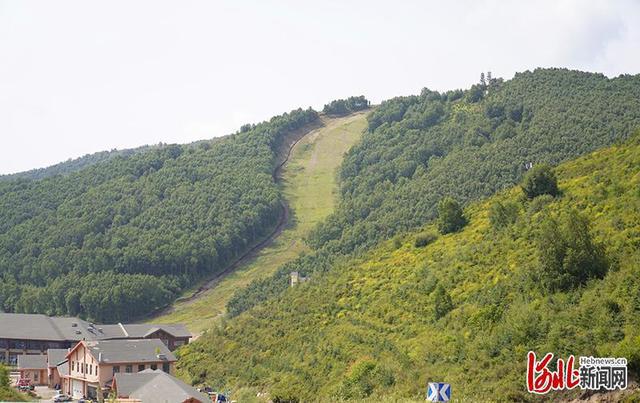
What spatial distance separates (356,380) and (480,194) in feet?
241

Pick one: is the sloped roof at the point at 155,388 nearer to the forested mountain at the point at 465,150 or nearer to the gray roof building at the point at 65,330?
the gray roof building at the point at 65,330

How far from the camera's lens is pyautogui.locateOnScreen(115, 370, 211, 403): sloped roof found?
50.4 metres

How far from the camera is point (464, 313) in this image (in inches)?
2003

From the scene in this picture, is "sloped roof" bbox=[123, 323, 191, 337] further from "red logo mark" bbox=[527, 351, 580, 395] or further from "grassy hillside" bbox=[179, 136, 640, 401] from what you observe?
"red logo mark" bbox=[527, 351, 580, 395]

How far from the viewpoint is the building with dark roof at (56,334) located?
9919 cm

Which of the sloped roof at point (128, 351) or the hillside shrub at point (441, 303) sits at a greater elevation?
the hillside shrub at point (441, 303)

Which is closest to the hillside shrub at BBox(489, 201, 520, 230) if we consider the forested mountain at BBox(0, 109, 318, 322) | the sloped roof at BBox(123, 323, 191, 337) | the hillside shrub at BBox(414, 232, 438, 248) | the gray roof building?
the hillside shrub at BBox(414, 232, 438, 248)

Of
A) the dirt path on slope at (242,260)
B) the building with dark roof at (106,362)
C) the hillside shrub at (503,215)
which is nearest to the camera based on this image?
the hillside shrub at (503,215)

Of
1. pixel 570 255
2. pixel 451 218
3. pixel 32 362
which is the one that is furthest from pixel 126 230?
pixel 570 255

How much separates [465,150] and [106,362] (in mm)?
97469

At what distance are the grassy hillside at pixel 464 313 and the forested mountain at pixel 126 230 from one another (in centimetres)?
5730

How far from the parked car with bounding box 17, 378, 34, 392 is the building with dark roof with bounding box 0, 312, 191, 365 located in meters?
16.1

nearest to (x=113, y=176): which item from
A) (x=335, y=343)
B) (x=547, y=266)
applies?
(x=335, y=343)

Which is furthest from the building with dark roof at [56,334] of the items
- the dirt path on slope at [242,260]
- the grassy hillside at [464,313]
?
the grassy hillside at [464,313]
